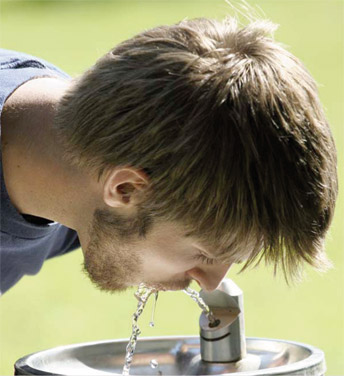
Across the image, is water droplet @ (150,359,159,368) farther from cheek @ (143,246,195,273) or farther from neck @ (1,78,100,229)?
neck @ (1,78,100,229)

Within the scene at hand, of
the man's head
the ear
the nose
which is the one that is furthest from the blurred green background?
the nose

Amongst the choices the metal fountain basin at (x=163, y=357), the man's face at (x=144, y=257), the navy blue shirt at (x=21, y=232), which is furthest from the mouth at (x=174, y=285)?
the navy blue shirt at (x=21, y=232)

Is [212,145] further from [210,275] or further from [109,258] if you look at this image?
[109,258]

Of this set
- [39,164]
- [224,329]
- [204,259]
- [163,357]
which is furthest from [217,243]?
[39,164]

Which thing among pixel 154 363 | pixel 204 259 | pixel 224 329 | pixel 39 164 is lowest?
pixel 154 363

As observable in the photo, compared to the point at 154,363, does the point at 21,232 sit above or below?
above

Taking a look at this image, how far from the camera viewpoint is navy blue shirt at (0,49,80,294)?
2.17 metres

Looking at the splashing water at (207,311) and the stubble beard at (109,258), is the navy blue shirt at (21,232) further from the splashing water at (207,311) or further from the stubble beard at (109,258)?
the splashing water at (207,311)

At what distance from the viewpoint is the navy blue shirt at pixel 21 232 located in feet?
7.11

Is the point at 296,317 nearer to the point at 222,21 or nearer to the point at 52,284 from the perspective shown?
the point at 52,284

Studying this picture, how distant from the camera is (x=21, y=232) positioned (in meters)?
2.22

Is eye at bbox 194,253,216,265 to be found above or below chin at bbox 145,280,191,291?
above

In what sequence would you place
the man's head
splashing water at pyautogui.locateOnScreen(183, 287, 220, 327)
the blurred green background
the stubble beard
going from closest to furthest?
1. the man's head
2. splashing water at pyautogui.locateOnScreen(183, 287, 220, 327)
3. the stubble beard
4. the blurred green background

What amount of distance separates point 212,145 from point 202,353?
40 cm
